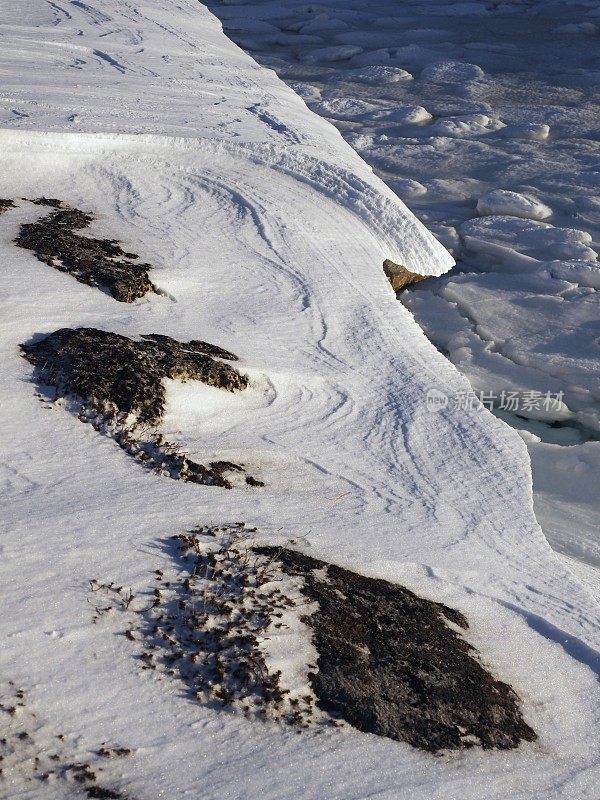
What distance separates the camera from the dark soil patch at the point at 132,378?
121 inches

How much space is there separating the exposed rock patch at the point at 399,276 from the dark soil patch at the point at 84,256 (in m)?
1.63

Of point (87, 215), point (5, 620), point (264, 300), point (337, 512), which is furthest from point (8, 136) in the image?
point (5, 620)

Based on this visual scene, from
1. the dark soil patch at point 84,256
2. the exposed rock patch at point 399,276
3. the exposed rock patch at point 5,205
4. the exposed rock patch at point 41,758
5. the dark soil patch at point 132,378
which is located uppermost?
the exposed rock patch at point 5,205

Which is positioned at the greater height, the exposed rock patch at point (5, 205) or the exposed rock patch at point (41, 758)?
the exposed rock patch at point (5, 205)

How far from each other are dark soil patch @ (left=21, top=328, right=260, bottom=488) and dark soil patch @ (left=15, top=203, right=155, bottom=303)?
476 mm

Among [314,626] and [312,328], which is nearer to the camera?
[314,626]

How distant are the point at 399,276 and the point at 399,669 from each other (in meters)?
3.58

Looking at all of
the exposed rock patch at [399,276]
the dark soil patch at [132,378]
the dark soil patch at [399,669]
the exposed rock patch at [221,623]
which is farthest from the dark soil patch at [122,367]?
the exposed rock patch at [399,276]

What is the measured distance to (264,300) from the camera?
179 inches

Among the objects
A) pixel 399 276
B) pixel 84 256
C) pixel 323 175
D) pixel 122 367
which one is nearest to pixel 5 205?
pixel 84 256

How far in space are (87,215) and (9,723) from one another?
136 inches

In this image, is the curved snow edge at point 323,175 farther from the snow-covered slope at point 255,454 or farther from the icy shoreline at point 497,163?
the icy shoreline at point 497,163

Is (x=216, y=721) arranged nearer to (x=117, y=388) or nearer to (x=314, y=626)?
(x=314, y=626)

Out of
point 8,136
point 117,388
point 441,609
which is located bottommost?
point 441,609
